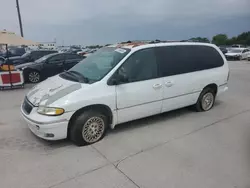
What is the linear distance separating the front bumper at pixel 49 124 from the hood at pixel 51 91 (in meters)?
0.21

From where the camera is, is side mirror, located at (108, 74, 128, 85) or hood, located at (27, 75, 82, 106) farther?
side mirror, located at (108, 74, 128, 85)

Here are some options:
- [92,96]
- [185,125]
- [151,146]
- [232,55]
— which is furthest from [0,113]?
[232,55]

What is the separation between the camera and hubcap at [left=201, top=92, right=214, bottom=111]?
17.1 ft

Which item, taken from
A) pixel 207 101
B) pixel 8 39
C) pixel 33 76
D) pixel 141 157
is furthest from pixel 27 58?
pixel 141 157

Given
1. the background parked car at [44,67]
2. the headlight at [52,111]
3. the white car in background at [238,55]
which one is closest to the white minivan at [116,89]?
the headlight at [52,111]

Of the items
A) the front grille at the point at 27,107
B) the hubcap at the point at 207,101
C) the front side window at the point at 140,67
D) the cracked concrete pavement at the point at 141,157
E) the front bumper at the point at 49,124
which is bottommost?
the cracked concrete pavement at the point at 141,157

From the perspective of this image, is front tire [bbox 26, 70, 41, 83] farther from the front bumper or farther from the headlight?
the headlight

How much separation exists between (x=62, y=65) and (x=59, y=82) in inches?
278

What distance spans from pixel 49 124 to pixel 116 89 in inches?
48.8

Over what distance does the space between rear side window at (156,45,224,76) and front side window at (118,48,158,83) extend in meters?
0.18

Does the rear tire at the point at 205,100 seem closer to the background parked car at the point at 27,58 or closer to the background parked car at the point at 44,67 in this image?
the background parked car at the point at 44,67

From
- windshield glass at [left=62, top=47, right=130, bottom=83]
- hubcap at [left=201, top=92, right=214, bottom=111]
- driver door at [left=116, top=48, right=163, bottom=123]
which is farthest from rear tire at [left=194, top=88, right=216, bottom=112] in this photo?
windshield glass at [left=62, top=47, right=130, bottom=83]

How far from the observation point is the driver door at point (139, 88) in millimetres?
3799

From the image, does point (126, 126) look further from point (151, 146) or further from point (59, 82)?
point (59, 82)
